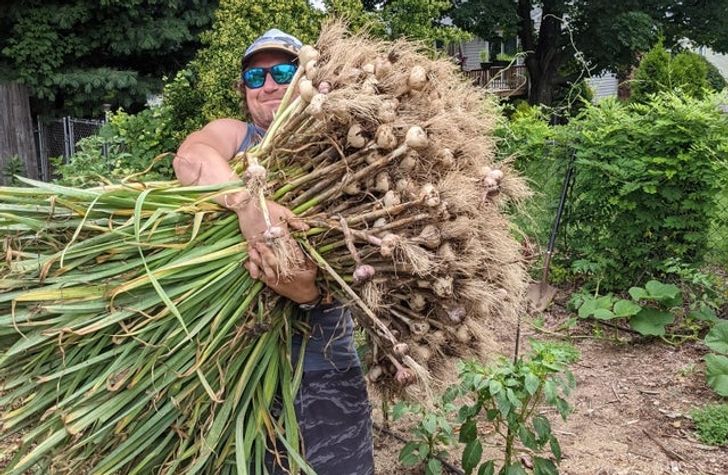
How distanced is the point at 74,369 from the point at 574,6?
1719 centimetres

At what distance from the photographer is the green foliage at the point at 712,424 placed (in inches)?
112

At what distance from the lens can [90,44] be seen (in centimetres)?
911

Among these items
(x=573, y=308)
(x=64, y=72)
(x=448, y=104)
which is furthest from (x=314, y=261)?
(x=64, y=72)

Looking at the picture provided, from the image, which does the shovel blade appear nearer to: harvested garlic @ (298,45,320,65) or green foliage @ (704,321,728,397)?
green foliage @ (704,321,728,397)

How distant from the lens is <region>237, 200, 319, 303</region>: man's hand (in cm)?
129

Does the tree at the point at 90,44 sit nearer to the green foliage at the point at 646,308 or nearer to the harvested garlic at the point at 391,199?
the green foliage at the point at 646,308

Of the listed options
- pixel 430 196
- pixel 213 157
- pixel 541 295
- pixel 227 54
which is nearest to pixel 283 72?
pixel 213 157

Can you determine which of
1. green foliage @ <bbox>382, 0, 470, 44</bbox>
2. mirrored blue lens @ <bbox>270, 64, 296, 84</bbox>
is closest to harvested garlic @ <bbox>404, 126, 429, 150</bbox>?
mirrored blue lens @ <bbox>270, 64, 296, 84</bbox>

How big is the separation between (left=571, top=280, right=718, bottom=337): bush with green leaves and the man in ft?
8.92

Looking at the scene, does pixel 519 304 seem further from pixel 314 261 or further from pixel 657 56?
pixel 657 56

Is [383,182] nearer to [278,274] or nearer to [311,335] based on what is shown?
[278,274]

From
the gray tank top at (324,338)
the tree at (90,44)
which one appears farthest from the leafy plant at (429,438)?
the tree at (90,44)

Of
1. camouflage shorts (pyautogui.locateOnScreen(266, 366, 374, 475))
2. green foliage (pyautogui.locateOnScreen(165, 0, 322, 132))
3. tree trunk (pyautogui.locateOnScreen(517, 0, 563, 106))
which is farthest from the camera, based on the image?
tree trunk (pyautogui.locateOnScreen(517, 0, 563, 106))

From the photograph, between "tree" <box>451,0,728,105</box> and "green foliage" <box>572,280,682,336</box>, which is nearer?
"green foliage" <box>572,280,682,336</box>
